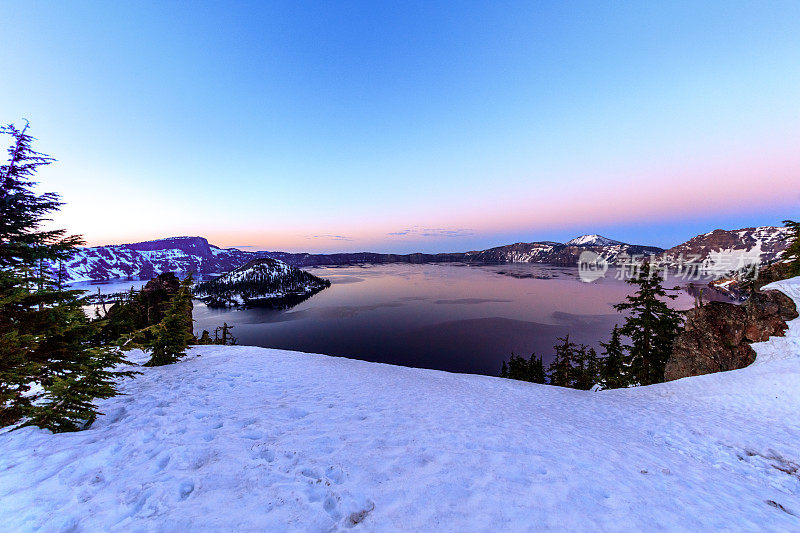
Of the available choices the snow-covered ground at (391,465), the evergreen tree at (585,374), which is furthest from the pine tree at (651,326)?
the evergreen tree at (585,374)

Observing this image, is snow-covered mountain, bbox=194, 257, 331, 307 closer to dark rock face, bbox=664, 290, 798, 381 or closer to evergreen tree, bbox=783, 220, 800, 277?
dark rock face, bbox=664, 290, 798, 381

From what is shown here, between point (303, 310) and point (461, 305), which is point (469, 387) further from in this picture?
point (303, 310)

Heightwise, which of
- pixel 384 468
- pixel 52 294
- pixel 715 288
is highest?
pixel 52 294

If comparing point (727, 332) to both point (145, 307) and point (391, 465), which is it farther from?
point (145, 307)

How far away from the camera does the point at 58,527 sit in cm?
337

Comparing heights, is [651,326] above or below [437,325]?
above

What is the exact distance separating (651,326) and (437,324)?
65145 millimetres

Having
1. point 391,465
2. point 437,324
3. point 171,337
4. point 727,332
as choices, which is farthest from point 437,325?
point 391,465

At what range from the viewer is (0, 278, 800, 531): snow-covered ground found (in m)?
3.97

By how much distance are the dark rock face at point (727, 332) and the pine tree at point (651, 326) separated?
88.7 inches

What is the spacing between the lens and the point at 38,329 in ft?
24.4

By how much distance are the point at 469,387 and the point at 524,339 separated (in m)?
64.9

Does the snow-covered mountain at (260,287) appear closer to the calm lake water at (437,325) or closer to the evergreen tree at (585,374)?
the calm lake water at (437,325)

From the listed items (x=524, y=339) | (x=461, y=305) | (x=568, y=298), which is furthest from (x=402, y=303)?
(x=568, y=298)
